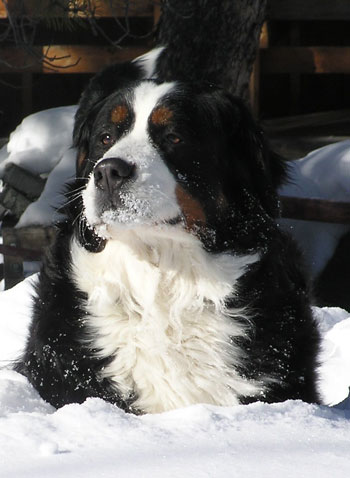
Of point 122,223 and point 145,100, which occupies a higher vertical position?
point 145,100

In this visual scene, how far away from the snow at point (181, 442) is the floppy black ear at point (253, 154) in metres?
0.91

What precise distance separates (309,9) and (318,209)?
4.21 metres

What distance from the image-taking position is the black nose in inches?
113

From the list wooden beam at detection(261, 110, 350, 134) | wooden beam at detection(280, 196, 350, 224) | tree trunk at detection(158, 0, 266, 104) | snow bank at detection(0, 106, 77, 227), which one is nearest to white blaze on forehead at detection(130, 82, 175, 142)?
tree trunk at detection(158, 0, 266, 104)

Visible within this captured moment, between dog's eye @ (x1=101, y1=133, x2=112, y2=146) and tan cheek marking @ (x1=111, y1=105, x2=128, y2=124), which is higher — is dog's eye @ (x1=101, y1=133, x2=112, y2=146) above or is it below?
below

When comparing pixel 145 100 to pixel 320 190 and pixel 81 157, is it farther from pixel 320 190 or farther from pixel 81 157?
pixel 320 190

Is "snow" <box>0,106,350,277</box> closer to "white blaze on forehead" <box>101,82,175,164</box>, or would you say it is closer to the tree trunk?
the tree trunk

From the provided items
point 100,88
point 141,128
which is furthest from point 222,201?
Result: point 100,88

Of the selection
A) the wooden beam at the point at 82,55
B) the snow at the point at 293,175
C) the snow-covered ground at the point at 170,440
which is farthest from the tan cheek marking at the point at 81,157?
the wooden beam at the point at 82,55

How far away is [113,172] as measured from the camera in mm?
2877

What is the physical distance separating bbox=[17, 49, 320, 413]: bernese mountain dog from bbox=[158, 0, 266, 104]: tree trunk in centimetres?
291

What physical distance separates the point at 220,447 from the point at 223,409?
1.17 ft

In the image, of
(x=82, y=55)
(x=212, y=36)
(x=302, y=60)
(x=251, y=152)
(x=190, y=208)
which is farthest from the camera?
(x=302, y=60)

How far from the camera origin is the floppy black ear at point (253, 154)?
10.9ft
